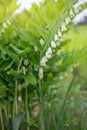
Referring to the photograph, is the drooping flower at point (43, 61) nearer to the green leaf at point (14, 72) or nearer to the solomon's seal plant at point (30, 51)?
the solomon's seal plant at point (30, 51)

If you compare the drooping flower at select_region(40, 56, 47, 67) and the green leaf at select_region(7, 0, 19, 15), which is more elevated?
the green leaf at select_region(7, 0, 19, 15)

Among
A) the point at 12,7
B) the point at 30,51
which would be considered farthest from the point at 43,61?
the point at 12,7

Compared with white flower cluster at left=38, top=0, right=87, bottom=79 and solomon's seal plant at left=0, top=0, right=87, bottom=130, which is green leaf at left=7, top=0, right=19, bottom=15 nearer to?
solomon's seal plant at left=0, top=0, right=87, bottom=130

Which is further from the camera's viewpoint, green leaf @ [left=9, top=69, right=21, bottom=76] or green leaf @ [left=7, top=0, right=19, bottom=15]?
green leaf @ [left=7, top=0, right=19, bottom=15]

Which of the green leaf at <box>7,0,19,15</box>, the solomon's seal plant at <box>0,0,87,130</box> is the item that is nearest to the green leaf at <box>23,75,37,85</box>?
the solomon's seal plant at <box>0,0,87,130</box>

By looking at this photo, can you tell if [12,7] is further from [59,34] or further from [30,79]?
[30,79]

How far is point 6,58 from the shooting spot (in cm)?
176

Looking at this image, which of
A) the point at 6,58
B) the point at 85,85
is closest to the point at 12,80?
the point at 6,58

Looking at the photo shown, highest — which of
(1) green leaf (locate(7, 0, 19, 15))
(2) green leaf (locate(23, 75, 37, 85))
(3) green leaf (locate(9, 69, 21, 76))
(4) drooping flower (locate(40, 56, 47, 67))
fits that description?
(1) green leaf (locate(7, 0, 19, 15))

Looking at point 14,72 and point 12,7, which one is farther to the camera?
point 12,7

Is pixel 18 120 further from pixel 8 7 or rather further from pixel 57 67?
pixel 8 7

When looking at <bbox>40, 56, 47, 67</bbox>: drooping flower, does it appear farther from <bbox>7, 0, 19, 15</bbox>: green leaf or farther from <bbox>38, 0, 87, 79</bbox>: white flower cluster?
<bbox>7, 0, 19, 15</bbox>: green leaf

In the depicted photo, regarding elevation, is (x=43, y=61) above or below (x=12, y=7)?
below

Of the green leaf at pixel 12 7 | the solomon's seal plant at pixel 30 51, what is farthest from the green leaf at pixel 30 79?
the green leaf at pixel 12 7
